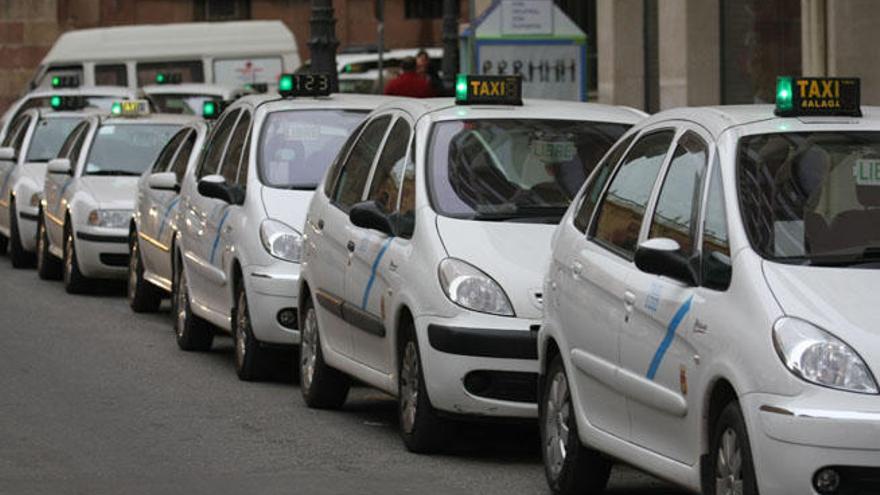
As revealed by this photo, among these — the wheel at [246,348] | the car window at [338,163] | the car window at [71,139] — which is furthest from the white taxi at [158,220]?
the car window at [338,163]

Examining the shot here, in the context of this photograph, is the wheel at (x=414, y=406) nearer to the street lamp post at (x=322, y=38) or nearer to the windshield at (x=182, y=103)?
the street lamp post at (x=322, y=38)

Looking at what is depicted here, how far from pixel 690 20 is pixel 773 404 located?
19.0 metres

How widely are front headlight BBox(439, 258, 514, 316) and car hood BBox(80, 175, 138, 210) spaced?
9.63 m

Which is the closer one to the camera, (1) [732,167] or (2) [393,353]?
(1) [732,167]

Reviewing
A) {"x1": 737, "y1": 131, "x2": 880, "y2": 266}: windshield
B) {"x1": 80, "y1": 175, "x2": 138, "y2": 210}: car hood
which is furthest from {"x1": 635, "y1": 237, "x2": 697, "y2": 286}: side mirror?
{"x1": 80, "y1": 175, "x2": 138, "y2": 210}: car hood

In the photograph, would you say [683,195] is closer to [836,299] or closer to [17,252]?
[836,299]

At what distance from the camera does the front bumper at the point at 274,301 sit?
1355 centimetres

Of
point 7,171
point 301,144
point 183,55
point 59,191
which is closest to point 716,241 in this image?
point 301,144

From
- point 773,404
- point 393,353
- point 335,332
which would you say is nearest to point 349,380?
point 335,332

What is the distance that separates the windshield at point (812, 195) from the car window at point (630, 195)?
609mm

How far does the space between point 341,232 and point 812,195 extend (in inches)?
168

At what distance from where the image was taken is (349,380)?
41.4 feet

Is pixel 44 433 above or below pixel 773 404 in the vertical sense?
below

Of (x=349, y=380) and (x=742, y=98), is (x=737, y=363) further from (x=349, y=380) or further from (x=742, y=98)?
(x=742, y=98)
